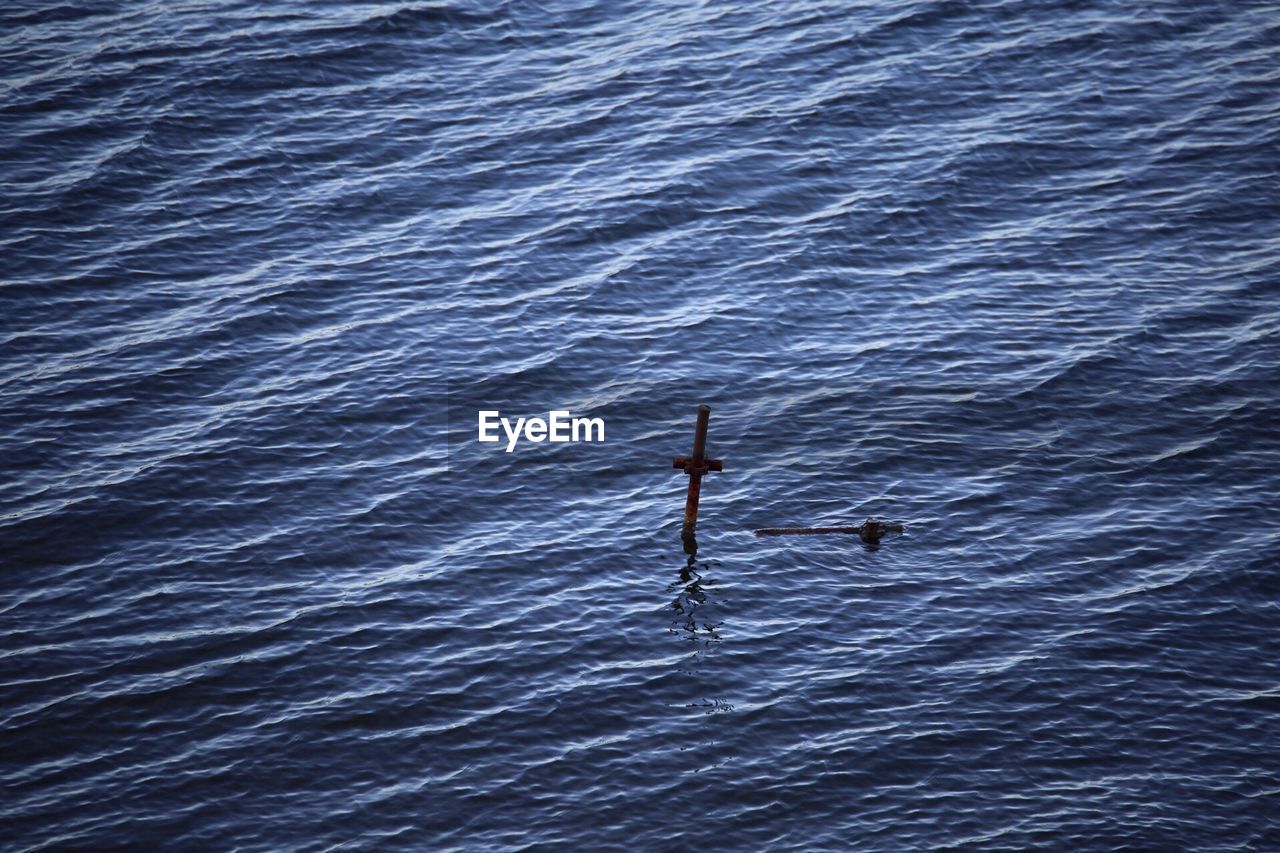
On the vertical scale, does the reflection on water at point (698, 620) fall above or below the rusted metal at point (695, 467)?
below

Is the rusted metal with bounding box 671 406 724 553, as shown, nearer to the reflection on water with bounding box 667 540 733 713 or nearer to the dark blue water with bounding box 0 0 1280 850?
the reflection on water with bounding box 667 540 733 713

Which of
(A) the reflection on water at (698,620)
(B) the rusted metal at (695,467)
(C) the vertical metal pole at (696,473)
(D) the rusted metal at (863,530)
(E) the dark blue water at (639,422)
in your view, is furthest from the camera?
(D) the rusted metal at (863,530)

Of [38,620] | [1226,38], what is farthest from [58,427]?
[1226,38]

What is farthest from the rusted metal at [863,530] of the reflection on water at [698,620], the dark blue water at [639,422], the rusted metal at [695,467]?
the reflection on water at [698,620]

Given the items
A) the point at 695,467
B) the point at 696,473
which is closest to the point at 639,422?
the point at 696,473

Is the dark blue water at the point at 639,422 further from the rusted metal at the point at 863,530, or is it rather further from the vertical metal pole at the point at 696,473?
the vertical metal pole at the point at 696,473

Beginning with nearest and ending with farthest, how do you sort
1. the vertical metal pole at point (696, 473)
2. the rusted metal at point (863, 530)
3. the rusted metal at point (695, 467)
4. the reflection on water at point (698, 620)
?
the reflection on water at point (698, 620), the vertical metal pole at point (696, 473), the rusted metal at point (695, 467), the rusted metal at point (863, 530)

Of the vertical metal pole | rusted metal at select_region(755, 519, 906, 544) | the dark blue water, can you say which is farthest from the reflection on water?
rusted metal at select_region(755, 519, 906, 544)

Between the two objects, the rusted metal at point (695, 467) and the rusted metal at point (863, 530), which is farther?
the rusted metal at point (863, 530)
